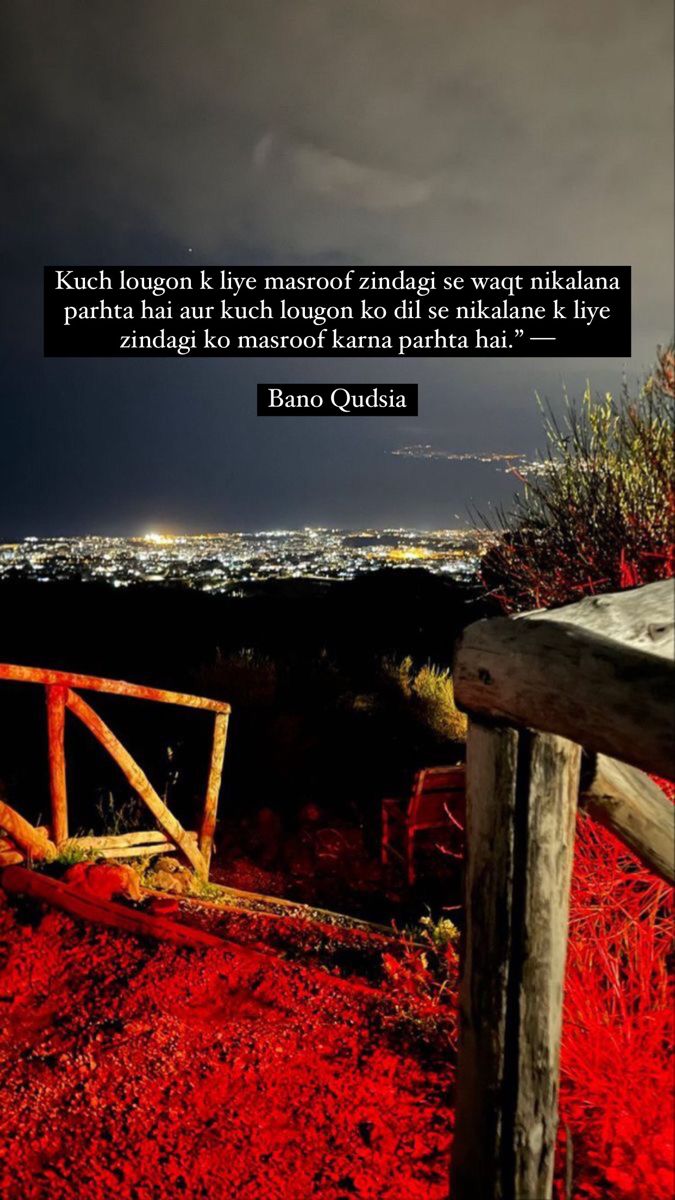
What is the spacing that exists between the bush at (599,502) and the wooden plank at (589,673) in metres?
4.17

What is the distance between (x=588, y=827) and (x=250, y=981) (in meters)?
2.15

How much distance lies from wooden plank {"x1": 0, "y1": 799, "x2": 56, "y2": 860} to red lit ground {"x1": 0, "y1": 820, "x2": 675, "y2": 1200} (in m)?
0.49

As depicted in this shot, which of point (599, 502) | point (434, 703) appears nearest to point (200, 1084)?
point (599, 502)

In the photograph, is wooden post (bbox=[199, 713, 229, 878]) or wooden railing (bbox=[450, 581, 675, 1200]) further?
wooden post (bbox=[199, 713, 229, 878])

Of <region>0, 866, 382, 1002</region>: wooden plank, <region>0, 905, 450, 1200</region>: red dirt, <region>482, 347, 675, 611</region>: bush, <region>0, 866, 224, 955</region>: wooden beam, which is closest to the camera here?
<region>0, 905, 450, 1200</region>: red dirt

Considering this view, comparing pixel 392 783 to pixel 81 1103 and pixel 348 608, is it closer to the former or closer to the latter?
pixel 81 1103

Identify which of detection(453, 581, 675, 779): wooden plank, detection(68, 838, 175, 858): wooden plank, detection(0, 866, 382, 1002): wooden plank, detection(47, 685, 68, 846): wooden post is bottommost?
detection(68, 838, 175, 858): wooden plank

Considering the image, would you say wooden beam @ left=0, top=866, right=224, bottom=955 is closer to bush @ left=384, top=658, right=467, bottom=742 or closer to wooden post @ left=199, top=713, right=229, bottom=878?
wooden post @ left=199, top=713, right=229, bottom=878

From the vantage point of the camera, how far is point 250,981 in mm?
2924

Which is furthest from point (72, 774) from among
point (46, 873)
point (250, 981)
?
point (250, 981)

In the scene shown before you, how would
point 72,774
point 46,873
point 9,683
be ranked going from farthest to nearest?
point 9,683 → point 72,774 → point 46,873

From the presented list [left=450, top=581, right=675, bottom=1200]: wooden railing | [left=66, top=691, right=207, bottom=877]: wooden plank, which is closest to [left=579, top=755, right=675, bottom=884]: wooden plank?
[left=450, top=581, right=675, bottom=1200]: wooden railing

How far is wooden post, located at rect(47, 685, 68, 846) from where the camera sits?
3.66 metres

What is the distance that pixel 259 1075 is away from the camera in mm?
2395
